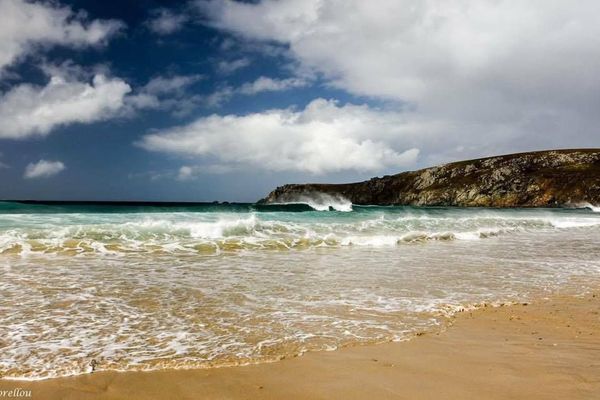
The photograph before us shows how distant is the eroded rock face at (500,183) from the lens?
277 feet

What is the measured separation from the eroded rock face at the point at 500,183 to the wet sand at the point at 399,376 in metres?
90.2

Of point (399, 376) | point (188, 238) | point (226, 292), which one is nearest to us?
point (399, 376)

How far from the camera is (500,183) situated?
9569 cm

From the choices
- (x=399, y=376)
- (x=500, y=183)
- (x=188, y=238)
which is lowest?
(x=399, y=376)

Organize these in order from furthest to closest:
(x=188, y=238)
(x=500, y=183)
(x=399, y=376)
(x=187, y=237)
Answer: (x=500, y=183) → (x=187, y=237) → (x=188, y=238) → (x=399, y=376)

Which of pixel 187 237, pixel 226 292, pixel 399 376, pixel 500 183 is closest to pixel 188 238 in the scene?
pixel 187 237

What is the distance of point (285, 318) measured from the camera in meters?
6.15

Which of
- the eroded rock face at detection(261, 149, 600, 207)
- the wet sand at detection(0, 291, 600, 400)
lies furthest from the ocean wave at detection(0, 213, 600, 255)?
the eroded rock face at detection(261, 149, 600, 207)

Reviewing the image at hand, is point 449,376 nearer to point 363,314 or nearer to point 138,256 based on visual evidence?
point 363,314

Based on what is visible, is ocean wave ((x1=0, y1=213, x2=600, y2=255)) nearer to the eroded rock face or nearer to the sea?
the sea

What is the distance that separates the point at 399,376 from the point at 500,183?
10242cm

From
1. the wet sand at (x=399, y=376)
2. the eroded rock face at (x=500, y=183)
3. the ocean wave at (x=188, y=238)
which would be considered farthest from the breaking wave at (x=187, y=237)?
the eroded rock face at (x=500, y=183)

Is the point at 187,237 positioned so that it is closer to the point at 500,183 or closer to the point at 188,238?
the point at 188,238

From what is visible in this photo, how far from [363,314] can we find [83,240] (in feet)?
40.1
